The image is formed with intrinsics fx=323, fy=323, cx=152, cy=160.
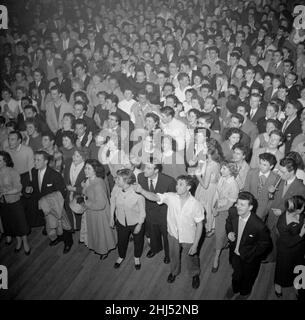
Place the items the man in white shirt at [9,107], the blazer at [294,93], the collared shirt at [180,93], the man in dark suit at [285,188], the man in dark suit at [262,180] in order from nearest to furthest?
the man in dark suit at [285,188] < the man in dark suit at [262,180] < the blazer at [294,93] < the man in white shirt at [9,107] < the collared shirt at [180,93]

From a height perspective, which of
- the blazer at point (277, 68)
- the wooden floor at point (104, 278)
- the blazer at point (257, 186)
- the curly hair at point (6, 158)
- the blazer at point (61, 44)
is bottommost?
the wooden floor at point (104, 278)

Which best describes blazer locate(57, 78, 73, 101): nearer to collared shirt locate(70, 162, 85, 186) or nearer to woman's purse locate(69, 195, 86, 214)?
collared shirt locate(70, 162, 85, 186)

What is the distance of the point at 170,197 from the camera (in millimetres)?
3684

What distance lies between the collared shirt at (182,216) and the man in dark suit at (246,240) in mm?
382

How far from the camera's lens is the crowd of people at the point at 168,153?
12.2ft

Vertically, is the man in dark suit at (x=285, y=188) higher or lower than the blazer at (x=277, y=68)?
lower

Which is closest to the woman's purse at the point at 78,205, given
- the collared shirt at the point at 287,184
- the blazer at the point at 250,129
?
the collared shirt at the point at 287,184

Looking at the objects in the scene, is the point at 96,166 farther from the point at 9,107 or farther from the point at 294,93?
the point at 294,93

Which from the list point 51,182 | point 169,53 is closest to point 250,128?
Answer: point 51,182

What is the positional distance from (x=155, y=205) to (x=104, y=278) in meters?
1.19

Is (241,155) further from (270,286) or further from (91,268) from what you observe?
(91,268)

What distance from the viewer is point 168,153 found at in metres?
4.37

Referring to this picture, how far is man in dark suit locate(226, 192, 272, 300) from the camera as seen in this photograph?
3361 millimetres

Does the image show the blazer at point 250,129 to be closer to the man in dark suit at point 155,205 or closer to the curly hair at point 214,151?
the curly hair at point 214,151
